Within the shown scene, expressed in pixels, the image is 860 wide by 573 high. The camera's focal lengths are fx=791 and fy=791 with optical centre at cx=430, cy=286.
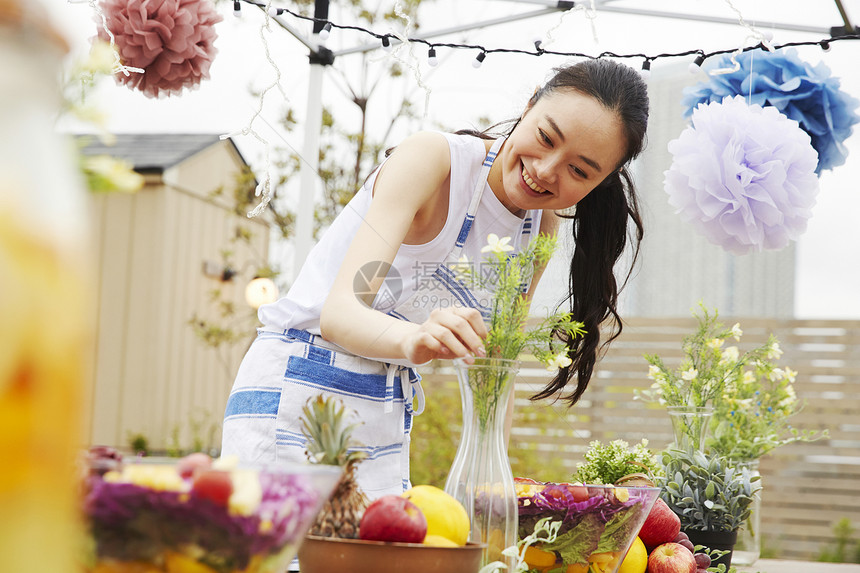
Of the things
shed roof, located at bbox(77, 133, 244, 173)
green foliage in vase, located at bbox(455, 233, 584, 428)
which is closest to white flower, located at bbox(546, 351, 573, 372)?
green foliage in vase, located at bbox(455, 233, 584, 428)

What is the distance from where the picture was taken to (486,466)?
2.48 ft

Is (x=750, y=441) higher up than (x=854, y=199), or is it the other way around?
(x=854, y=199)

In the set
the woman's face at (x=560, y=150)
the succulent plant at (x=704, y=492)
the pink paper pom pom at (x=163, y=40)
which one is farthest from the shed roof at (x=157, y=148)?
the succulent plant at (x=704, y=492)

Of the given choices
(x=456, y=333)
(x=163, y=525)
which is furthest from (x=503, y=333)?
(x=163, y=525)

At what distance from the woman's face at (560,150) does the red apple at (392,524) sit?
0.70m

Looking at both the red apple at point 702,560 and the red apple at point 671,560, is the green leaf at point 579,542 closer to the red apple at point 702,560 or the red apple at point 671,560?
the red apple at point 671,560

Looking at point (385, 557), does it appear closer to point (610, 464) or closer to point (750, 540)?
point (610, 464)

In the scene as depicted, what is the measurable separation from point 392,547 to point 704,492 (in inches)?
35.8

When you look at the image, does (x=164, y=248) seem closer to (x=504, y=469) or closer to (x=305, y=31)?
(x=305, y=31)

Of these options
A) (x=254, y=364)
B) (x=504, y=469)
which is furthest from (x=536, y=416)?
(x=504, y=469)

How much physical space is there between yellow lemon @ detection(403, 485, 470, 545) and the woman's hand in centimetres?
13

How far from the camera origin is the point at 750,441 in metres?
1.69

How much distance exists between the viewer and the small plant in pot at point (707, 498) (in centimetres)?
132

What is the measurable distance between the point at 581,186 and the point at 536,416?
414 centimetres
